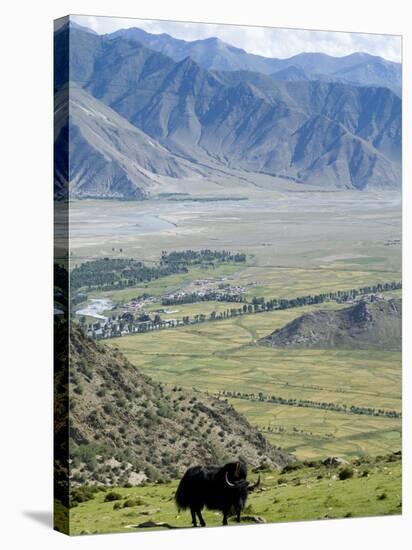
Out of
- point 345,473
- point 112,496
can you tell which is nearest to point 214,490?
point 112,496

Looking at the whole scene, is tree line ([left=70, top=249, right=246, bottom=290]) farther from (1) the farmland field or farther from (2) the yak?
(2) the yak

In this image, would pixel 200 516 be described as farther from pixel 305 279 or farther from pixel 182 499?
pixel 305 279

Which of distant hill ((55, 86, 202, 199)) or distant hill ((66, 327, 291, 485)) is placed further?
distant hill ((66, 327, 291, 485))

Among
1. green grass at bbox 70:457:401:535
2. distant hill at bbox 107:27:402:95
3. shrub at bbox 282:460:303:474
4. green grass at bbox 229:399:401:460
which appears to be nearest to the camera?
A: green grass at bbox 70:457:401:535

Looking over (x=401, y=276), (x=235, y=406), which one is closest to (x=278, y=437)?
(x=235, y=406)

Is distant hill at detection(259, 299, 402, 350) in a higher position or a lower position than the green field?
higher

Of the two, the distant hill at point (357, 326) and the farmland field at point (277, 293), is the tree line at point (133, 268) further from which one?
the distant hill at point (357, 326)

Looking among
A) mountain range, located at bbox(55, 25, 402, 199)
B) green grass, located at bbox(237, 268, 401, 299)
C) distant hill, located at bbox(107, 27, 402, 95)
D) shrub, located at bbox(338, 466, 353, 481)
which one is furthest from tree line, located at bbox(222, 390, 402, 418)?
distant hill, located at bbox(107, 27, 402, 95)
